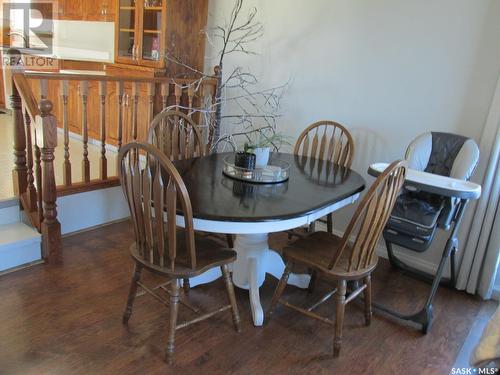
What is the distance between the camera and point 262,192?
1975 millimetres

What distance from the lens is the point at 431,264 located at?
9.38ft

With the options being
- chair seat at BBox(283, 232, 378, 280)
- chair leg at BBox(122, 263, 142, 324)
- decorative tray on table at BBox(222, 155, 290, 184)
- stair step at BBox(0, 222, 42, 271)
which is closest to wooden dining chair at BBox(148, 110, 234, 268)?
chair leg at BBox(122, 263, 142, 324)

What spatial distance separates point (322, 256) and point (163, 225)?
0.79m

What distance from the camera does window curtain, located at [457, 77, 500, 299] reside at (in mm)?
2381

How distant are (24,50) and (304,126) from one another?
431 centimetres

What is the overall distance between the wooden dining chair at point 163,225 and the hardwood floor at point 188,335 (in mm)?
206

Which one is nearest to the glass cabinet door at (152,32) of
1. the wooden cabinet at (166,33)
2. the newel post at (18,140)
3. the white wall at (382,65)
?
the wooden cabinet at (166,33)

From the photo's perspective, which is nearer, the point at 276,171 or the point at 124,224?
the point at 276,171

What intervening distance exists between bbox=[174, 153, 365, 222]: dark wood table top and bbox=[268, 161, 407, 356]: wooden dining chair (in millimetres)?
217

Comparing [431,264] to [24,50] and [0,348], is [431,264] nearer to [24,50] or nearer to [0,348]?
[0,348]

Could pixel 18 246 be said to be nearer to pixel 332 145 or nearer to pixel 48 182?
pixel 48 182

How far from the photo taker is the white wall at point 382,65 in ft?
8.20

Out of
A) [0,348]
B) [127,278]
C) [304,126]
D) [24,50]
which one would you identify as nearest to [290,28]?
[304,126]

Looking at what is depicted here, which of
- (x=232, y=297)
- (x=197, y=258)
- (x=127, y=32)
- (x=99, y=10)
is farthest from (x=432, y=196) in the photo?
(x=99, y=10)
